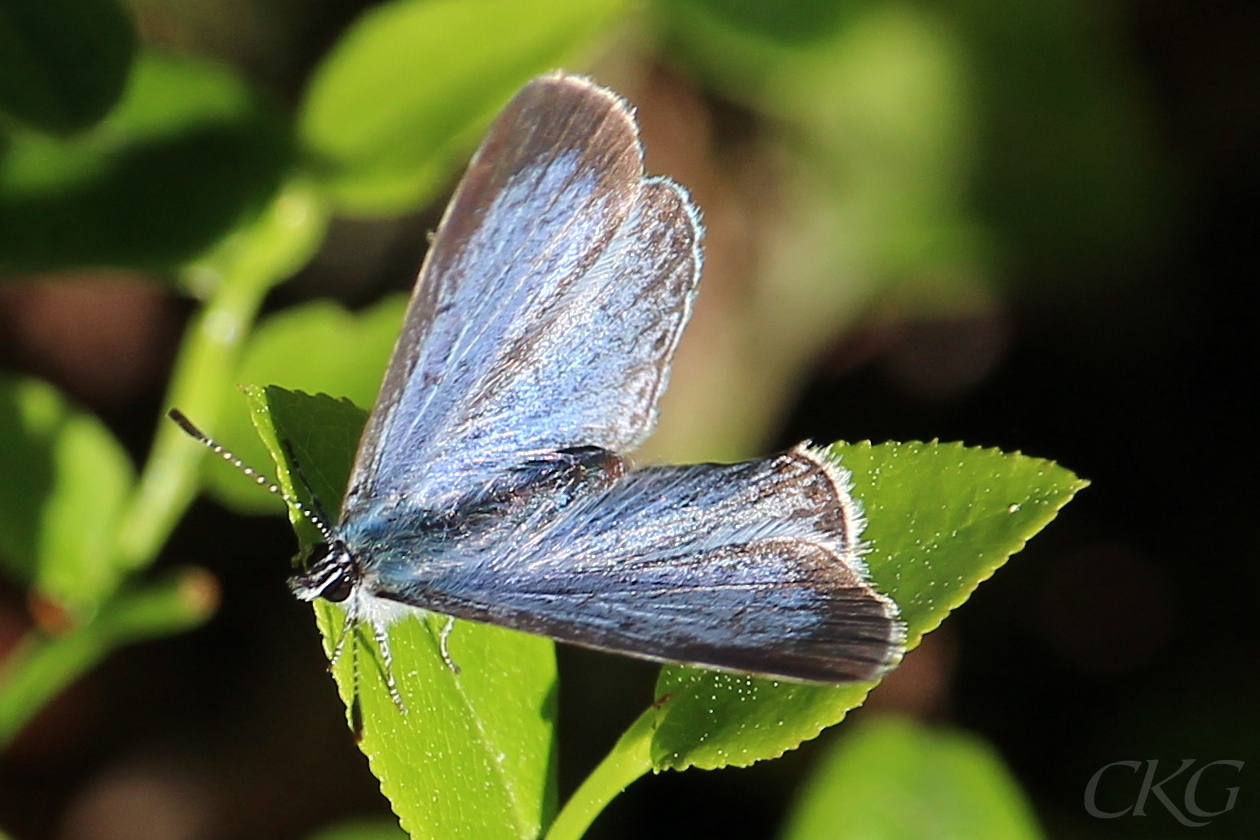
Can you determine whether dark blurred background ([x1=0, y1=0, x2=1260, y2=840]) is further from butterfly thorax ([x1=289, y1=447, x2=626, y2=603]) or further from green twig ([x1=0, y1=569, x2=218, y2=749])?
butterfly thorax ([x1=289, y1=447, x2=626, y2=603])

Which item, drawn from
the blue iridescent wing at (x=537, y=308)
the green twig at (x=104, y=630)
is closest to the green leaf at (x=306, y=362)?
the green twig at (x=104, y=630)

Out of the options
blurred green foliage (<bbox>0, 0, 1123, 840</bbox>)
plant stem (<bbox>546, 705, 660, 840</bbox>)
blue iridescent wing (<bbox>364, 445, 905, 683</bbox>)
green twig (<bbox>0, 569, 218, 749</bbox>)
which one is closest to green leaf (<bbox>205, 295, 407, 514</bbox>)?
blurred green foliage (<bbox>0, 0, 1123, 840</bbox>)

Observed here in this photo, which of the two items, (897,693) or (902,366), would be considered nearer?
(897,693)

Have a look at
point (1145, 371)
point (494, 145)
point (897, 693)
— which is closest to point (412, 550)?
point (494, 145)

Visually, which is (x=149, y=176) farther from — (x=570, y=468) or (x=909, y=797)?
(x=909, y=797)

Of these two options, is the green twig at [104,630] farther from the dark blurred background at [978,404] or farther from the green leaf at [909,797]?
the dark blurred background at [978,404]

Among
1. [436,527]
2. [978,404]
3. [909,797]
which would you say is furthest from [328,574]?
[978,404]

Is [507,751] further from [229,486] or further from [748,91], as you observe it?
[748,91]
